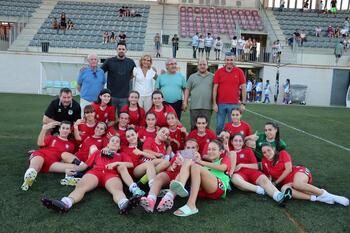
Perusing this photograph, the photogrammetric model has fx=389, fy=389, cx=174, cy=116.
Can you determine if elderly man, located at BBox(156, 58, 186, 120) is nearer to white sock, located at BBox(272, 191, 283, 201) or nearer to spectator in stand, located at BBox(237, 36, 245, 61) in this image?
white sock, located at BBox(272, 191, 283, 201)

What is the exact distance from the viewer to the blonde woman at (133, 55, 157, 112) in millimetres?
6965

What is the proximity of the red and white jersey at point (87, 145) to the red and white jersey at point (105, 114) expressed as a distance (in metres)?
0.60

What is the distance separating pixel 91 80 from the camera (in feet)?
22.9

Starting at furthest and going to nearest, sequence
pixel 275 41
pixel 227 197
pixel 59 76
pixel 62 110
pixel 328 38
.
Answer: pixel 328 38 < pixel 275 41 < pixel 59 76 < pixel 62 110 < pixel 227 197

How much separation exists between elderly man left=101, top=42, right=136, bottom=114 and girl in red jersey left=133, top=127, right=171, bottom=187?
167 centimetres

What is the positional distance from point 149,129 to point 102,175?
1.29 meters

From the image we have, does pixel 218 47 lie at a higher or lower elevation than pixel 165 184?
higher

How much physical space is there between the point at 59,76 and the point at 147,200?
18.5 m

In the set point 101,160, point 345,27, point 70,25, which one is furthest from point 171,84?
point 345,27

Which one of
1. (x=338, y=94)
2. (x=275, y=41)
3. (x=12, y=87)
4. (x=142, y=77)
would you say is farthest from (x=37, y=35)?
(x=142, y=77)

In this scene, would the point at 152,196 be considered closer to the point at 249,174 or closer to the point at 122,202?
the point at 122,202

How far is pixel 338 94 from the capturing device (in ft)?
77.4

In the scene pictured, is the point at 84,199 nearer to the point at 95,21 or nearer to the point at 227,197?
the point at 227,197

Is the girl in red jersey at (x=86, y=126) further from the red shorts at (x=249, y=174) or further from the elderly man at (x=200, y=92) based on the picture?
the red shorts at (x=249, y=174)
